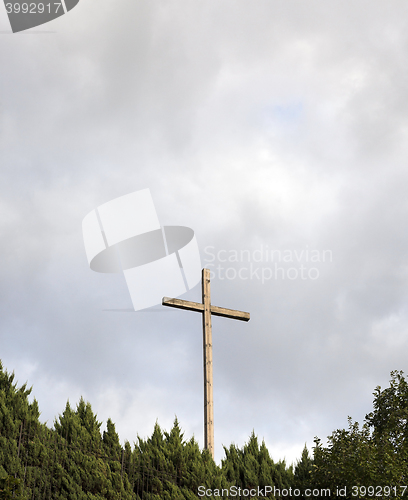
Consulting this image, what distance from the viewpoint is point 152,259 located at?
563 inches

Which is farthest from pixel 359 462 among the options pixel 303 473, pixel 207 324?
pixel 207 324

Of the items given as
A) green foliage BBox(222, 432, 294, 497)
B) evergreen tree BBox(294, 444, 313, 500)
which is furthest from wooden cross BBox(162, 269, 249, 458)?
evergreen tree BBox(294, 444, 313, 500)

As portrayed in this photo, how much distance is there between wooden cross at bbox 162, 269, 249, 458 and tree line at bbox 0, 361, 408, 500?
49cm

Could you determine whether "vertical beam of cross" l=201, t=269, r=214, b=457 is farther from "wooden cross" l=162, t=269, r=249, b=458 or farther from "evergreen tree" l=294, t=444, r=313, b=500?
"evergreen tree" l=294, t=444, r=313, b=500

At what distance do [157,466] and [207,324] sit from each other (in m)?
3.74

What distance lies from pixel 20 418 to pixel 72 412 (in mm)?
1181

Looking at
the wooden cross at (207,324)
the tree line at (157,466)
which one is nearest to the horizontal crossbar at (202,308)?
the wooden cross at (207,324)

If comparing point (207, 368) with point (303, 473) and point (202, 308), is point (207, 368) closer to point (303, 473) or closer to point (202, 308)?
point (202, 308)

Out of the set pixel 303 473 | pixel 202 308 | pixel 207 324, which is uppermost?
pixel 202 308

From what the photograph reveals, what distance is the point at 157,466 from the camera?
12.0 metres

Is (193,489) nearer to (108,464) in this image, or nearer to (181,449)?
(181,449)

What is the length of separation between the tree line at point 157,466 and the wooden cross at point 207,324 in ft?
1.61

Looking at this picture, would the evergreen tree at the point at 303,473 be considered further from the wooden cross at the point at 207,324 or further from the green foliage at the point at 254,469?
the wooden cross at the point at 207,324

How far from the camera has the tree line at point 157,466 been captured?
1085cm
